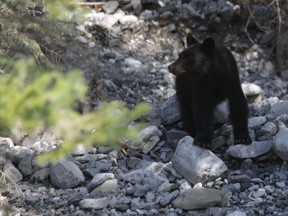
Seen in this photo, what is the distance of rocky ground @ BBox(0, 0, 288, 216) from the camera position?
519 cm

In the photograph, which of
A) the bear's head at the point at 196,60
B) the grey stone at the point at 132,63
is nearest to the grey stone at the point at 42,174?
the bear's head at the point at 196,60

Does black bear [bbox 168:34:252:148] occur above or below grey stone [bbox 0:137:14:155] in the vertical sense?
above

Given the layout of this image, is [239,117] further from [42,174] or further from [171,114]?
[42,174]

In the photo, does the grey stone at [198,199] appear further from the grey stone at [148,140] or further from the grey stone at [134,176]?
the grey stone at [148,140]

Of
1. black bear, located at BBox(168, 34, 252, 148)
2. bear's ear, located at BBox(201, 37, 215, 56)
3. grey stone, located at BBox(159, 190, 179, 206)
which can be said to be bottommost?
grey stone, located at BBox(159, 190, 179, 206)

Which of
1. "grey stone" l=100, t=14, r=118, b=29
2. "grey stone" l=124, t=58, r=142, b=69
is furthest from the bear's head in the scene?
"grey stone" l=100, t=14, r=118, b=29

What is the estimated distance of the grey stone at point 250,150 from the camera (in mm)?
5879

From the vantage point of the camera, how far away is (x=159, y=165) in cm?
598

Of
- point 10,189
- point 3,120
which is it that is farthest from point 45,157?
point 10,189

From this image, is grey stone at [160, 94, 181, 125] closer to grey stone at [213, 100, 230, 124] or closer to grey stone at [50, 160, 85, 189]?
grey stone at [213, 100, 230, 124]

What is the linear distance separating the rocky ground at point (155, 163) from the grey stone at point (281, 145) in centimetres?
1

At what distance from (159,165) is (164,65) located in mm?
3958

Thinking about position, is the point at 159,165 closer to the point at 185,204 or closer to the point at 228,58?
the point at 185,204

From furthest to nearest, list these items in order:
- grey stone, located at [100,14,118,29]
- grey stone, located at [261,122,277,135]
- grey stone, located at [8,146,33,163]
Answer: grey stone, located at [100,14,118,29] → grey stone, located at [261,122,277,135] → grey stone, located at [8,146,33,163]
